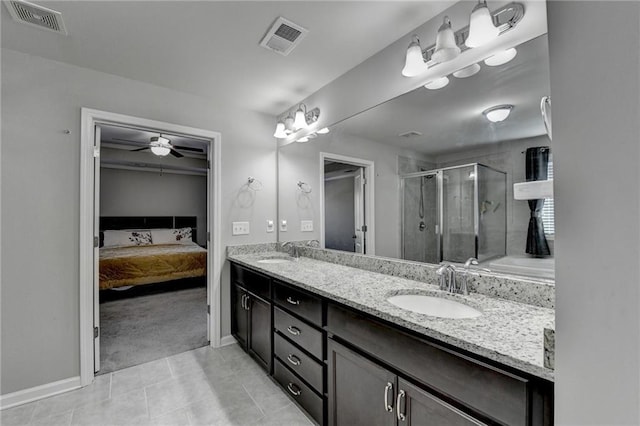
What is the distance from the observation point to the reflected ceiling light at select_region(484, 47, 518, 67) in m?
1.29

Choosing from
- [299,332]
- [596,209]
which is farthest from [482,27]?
[299,332]

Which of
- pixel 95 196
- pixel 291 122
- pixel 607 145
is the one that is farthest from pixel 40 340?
pixel 607 145

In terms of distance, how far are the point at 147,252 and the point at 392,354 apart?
467 cm

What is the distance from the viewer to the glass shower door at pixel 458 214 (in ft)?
5.01

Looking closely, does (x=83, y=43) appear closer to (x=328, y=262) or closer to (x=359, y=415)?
(x=328, y=262)

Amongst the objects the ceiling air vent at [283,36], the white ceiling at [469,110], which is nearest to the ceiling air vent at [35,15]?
the ceiling air vent at [283,36]

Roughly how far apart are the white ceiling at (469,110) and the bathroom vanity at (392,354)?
0.85 meters

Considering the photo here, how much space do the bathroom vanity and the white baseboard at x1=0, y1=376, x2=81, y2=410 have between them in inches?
56.2

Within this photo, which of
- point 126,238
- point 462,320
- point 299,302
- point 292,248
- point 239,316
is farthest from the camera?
point 126,238

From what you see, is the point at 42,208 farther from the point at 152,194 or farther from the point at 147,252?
the point at 152,194

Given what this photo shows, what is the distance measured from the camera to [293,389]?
1.82m

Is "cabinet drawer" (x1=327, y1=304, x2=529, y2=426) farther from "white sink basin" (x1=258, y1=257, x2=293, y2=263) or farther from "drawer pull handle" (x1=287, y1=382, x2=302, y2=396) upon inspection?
"white sink basin" (x1=258, y1=257, x2=293, y2=263)

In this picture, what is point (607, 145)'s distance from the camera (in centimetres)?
40

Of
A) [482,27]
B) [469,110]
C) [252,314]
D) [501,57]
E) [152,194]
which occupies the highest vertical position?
Result: [482,27]
